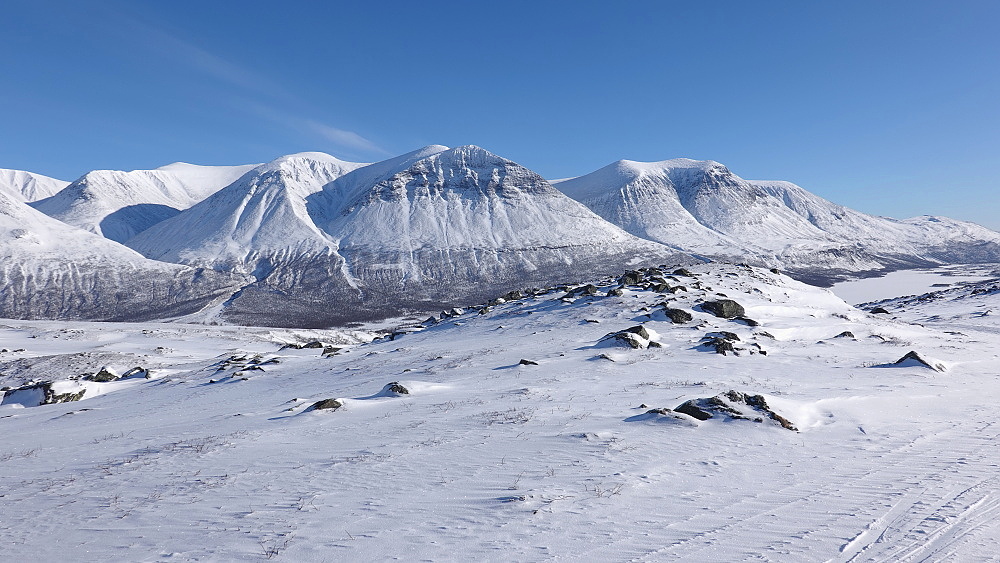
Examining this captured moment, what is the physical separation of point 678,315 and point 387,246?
14141cm

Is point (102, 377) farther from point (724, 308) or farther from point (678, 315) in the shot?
point (724, 308)

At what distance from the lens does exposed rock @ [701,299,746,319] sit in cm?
2674

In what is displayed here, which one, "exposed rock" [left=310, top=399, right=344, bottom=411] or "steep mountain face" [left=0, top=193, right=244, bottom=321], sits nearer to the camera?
"exposed rock" [left=310, top=399, right=344, bottom=411]

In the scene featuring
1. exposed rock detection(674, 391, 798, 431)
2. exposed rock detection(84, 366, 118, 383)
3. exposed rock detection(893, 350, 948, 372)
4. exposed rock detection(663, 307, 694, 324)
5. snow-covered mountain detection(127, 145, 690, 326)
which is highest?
snow-covered mountain detection(127, 145, 690, 326)

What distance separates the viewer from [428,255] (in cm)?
15175

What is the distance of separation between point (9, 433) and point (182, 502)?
1319 centimetres

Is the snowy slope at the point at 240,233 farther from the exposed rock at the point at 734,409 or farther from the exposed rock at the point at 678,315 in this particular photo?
the exposed rock at the point at 734,409

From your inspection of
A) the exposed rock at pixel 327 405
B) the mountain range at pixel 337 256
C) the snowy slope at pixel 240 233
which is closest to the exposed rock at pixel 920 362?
the exposed rock at pixel 327 405

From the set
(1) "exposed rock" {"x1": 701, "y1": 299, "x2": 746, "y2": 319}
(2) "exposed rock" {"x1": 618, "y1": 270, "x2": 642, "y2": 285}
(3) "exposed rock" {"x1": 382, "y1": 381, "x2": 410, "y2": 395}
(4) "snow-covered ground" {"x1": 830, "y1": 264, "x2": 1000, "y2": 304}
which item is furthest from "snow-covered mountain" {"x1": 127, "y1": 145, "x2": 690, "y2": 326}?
(3) "exposed rock" {"x1": 382, "y1": 381, "x2": 410, "y2": 395}

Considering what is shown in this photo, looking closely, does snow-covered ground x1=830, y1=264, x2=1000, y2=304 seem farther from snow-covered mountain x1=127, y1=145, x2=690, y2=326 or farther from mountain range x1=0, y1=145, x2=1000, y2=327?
snow-covered mountain x1=127, y1=145, x2=690, y2=326

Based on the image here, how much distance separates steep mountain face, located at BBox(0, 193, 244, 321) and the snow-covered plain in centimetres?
10479

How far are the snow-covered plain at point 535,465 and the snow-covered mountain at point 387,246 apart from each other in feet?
266

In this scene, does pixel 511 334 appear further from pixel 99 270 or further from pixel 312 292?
pixel 99 270

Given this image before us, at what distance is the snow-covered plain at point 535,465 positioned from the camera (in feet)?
18.2
